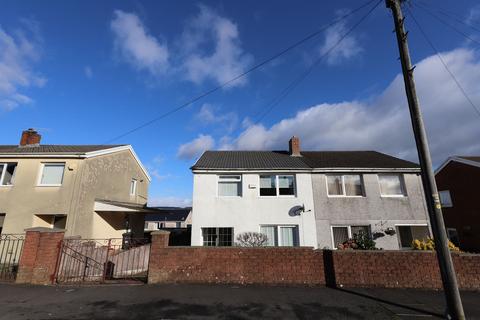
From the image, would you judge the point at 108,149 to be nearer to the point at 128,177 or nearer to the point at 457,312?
the point at 128,177

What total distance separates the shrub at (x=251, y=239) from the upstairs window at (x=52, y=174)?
35.4ft

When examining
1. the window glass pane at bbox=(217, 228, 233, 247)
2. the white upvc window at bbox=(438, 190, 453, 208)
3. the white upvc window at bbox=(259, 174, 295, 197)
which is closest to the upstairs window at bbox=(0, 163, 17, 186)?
the window glass pane at bbox=(217, 228, 233, 247)

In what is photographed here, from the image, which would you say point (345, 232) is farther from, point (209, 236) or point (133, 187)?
point (133, 187)

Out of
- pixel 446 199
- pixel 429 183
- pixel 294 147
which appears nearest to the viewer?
pixel 429 183

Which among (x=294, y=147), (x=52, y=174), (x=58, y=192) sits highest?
(x=294, y=147)

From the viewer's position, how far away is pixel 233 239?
1413 cm

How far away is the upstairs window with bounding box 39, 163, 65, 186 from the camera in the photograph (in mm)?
15031

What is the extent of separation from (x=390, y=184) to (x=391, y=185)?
0.08 meters

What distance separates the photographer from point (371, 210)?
14.5 metres

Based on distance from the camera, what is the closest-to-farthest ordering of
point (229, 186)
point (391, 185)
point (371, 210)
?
1. point (371, 210)
2. point (391, 185)
3. point (229, 186)

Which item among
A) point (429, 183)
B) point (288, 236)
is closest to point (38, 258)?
point (288, 236)

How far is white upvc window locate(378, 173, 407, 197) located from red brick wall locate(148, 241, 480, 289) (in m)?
6.71

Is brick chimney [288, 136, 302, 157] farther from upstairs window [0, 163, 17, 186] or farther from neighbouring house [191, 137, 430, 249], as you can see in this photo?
upstairs window [0, 163, 17, 186]

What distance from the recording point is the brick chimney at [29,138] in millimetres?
17953
